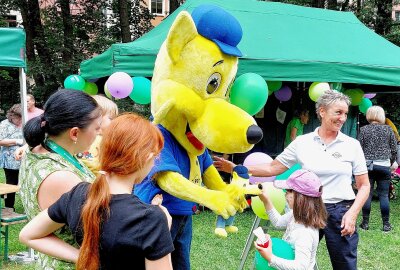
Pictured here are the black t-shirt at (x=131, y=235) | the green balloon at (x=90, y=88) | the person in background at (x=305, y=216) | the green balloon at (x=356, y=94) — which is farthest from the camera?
the green balloon at (x=356, y=94)

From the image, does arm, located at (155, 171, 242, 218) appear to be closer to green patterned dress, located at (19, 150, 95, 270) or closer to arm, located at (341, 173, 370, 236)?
green patterned dress, located at (19, 150, 95, 270)

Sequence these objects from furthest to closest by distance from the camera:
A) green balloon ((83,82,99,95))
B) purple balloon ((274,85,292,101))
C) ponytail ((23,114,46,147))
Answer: purple balloon ((274,85,292,101)) → green balloon ((83,82,99,95)) → ponytail ((23,114,46,147))

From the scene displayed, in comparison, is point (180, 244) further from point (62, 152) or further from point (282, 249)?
point (62, 152)

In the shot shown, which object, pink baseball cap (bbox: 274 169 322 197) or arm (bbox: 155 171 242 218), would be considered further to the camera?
pink baseball cap (bbox: 274 169 322 197)

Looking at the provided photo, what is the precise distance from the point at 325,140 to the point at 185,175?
1.22m

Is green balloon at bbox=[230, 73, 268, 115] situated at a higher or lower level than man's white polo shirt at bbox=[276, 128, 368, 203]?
higher

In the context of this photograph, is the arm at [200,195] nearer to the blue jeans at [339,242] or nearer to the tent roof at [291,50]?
the blue jeans at [339,242]

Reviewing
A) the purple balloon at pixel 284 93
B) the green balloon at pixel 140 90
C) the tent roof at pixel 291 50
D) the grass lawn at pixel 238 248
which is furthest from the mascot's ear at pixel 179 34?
the purple balloon at pixel 284 93

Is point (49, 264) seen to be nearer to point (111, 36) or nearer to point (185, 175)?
point (185, 175)

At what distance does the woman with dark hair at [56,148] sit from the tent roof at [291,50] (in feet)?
12.8

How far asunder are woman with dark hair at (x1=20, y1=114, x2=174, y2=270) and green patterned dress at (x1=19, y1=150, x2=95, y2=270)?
0.23 meters

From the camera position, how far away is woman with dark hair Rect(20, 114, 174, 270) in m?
1.46

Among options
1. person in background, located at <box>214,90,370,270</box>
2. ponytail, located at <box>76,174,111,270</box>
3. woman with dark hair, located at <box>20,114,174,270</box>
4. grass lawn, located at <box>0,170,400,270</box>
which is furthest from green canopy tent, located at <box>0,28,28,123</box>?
ponytail, located at <box>76,174,111,270</box>

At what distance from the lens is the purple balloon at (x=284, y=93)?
8180 mm
